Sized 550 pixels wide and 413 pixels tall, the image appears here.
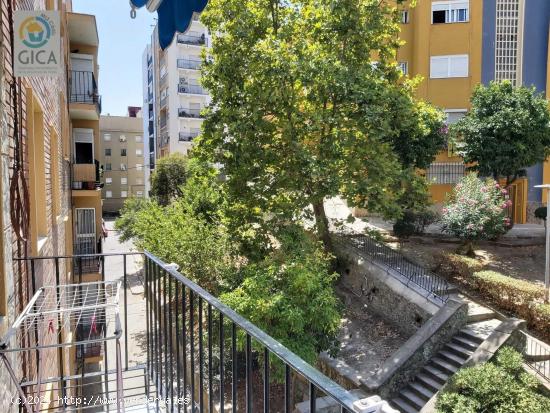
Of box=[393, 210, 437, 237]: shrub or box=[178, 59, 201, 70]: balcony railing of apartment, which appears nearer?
box=[393, 210, 437, 237]: shrub

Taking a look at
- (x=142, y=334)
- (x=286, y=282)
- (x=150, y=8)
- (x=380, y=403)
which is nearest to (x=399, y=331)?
(x=286, y=282)

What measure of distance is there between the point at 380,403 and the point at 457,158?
22038mm

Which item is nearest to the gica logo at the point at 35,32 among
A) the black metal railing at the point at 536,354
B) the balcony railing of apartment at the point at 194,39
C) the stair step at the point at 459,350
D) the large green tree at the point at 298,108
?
the large green tree at the point at 298,108

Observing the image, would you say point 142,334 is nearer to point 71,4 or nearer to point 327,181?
point 327,181

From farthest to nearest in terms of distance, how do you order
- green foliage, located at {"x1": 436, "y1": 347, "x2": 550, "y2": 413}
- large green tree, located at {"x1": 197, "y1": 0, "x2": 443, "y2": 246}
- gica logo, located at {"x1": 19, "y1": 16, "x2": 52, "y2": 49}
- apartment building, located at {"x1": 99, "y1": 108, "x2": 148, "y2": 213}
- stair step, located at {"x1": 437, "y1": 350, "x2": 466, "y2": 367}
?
1. apartment building, located at {"x1": 99, "y1": 108, "x2": 148, "y2": 213}
2. large green tree, located at {"x1": 197, "y1": 0, "x2": 443, "y2": 246}
3. stair step, located at {"x1": 437, "y1": 350, "x2": 466, "y2": 367}
4. green foliage, located at {"x1": 436, "y1": 347, "x2": 550, "y2": 413}
5. gica logo, located at {"x1": 19, "y1": 16, "x2": 52, "y2": 49}

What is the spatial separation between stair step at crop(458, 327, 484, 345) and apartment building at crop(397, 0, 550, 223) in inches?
424

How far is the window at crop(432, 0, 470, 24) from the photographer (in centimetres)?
2086

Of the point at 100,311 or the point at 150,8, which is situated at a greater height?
the point at 150,8

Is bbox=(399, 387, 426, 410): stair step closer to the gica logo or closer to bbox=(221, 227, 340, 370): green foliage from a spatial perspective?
bbox=(221, 227, 340, 370): green foliage

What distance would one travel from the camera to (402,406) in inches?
416

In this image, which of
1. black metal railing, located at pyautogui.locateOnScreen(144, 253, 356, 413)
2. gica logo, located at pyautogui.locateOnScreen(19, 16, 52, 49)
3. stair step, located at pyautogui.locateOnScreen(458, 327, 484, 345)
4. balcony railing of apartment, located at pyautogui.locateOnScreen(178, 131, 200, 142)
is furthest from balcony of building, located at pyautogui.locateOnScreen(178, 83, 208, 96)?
black metal railing, located at pyautogui.locateOnScreen(144, 253, 356, 413)

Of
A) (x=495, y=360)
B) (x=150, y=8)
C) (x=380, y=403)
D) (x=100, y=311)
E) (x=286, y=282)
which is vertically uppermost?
(x=150, y=8)

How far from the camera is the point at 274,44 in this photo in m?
12.1

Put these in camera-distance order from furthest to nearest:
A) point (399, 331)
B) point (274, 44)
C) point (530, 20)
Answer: point (530, 20) → point (399, 331) → point (274, 44)
